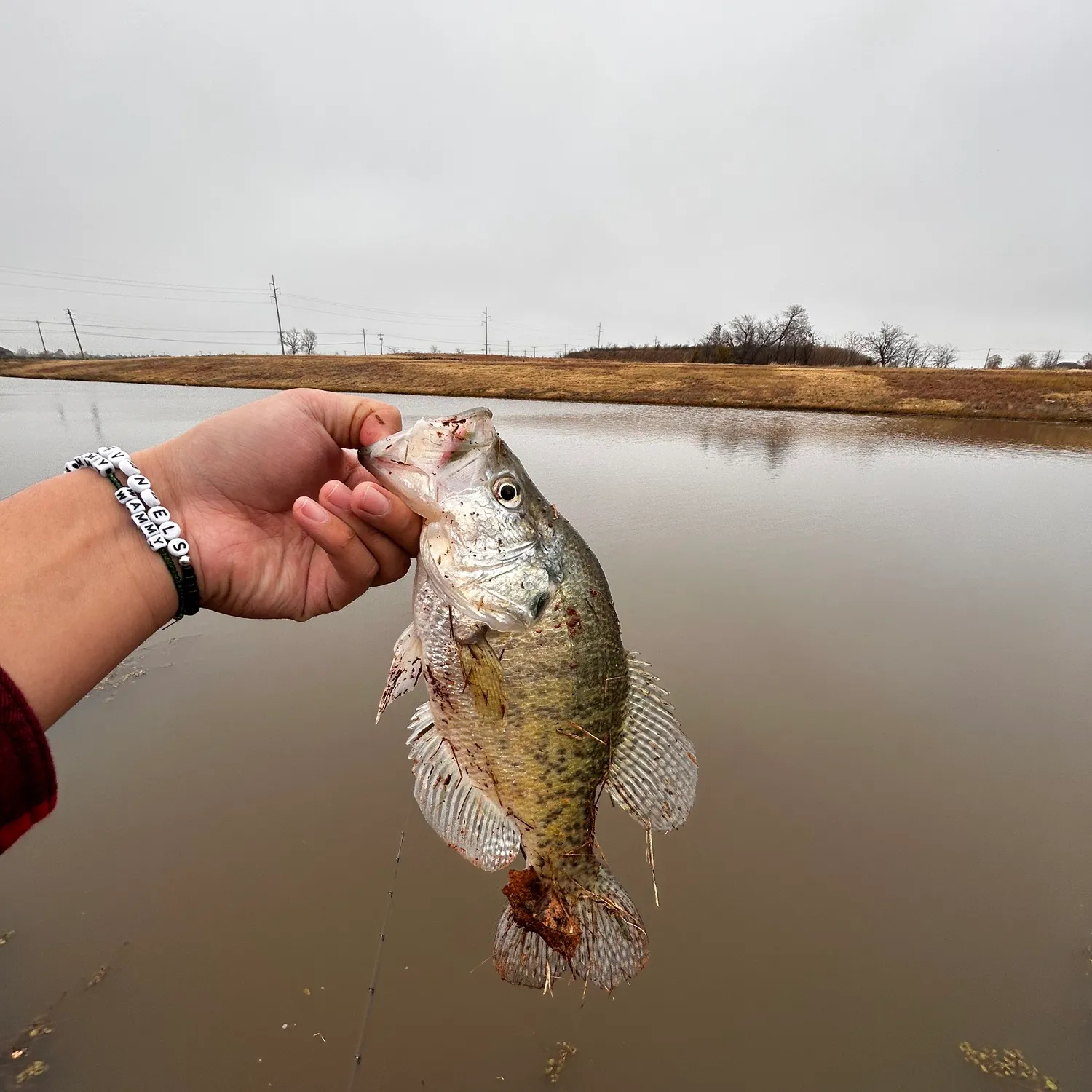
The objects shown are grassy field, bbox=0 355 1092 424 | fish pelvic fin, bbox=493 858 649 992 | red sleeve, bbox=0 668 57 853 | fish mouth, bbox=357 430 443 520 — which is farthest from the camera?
grassy field, bbox=0 355 1092 424

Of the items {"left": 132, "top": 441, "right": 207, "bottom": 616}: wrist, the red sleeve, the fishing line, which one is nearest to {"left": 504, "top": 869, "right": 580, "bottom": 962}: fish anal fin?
the fishing line

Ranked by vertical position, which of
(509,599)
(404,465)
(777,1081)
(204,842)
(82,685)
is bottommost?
(777,1081)

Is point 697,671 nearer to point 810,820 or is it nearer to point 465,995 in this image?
point 810,820

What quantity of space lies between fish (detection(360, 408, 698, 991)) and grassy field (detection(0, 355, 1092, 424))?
29.4 m

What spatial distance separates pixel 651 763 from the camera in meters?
2.09

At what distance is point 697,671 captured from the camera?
186 inches

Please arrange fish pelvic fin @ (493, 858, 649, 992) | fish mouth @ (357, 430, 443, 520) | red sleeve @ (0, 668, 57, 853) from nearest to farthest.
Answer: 1. red sleeve @ (0, 668, 57, 853)
2. fish mouth @ (357, 430, 443, 520)
3. fish pelvic fin @ (493, 858, 649, 992)

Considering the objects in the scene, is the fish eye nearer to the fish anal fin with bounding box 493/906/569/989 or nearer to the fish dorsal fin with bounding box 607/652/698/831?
the fish dorsal fin with bounding box 607/652/698/831

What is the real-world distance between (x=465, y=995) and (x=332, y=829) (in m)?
1.17

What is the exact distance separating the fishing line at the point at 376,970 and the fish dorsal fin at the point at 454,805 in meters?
1.02

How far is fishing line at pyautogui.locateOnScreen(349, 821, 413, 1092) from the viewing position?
7.37 feet

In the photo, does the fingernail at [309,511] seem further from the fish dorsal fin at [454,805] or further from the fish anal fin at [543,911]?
the fish anal fin at [543,911]

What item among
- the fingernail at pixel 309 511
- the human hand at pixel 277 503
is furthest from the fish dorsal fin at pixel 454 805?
the fingernail at pixel 309 511

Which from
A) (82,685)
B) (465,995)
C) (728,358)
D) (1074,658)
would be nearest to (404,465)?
(82,685)
